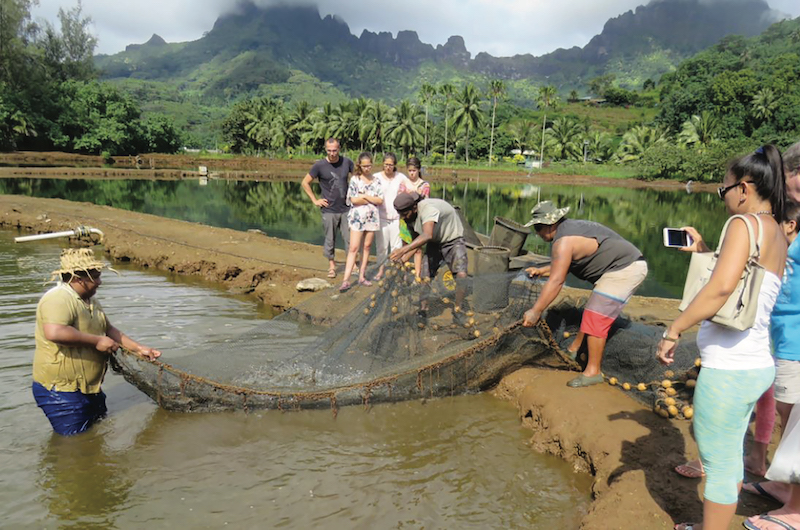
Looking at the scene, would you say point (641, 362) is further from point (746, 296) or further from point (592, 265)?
point (746, 296)

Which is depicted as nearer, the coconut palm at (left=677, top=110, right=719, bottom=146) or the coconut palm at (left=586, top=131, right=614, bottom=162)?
the coconut palm at (left=677, top=110, right=719, bottom=146)

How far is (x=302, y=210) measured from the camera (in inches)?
924

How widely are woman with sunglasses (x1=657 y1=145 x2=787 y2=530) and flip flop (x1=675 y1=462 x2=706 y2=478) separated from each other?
84 centimetres

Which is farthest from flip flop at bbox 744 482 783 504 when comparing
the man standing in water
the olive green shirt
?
the man standing in water

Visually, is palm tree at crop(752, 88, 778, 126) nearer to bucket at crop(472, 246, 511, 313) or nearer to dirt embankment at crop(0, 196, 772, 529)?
dirt embankment at crop(0, 196, 772, 529)

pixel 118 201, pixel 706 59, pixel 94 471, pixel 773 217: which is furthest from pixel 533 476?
pixel 706 59

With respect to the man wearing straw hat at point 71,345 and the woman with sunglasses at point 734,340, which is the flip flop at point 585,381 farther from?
the man wearing straw hat at point 71,345

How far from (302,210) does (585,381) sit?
20.3 metres

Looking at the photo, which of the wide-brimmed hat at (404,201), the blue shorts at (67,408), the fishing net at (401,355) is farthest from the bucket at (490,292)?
the blue shorts at (67,408)

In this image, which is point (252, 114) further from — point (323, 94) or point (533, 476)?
point (323, 94)

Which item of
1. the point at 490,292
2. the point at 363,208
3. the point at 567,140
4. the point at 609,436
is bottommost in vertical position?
the point at 609,436

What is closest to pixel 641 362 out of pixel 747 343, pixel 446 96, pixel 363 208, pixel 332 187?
pixel 747 343

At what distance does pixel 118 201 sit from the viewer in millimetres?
22656

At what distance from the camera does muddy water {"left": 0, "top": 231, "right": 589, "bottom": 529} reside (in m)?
3.28
